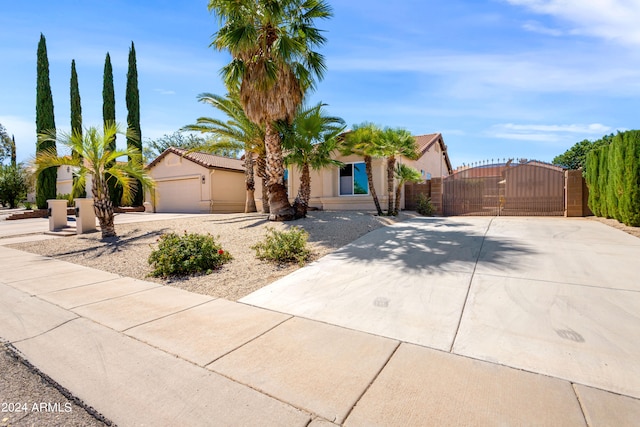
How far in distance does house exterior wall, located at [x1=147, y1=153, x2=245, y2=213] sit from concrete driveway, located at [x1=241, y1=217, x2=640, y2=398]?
15.9 metres

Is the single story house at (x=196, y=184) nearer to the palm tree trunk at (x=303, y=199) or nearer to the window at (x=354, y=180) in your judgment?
the window at (x=354, y=180)

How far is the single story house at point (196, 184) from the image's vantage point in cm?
2131

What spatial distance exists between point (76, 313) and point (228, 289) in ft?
7.08

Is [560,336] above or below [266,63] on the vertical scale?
below

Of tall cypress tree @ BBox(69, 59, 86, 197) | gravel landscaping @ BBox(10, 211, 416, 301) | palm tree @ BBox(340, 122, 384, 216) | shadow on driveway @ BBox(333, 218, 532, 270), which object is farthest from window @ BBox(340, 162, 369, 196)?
tall cypress tree @ BBox(69, 59, 86, 197)

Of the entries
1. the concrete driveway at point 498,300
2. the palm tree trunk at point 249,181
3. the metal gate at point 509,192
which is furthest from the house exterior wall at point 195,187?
the concrete driveway at point 498,300

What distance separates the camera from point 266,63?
36.4ft

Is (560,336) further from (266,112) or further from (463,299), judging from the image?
(266,112)

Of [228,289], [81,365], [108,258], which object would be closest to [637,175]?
[228,289]

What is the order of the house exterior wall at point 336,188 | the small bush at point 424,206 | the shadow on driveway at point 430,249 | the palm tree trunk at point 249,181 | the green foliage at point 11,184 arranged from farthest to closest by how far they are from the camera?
the green foliage at point 11,184
the palm tree trunk at point 249,181
the small bush at point 424,206
the house exterior wall at point 336,188
the shadow on driveway at point 430,249

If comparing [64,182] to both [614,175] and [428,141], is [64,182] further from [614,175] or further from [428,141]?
[614,175]

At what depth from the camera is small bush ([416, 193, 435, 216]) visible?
54.1ft

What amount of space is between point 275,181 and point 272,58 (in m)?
4.47

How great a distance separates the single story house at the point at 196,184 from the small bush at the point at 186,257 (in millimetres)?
14512
